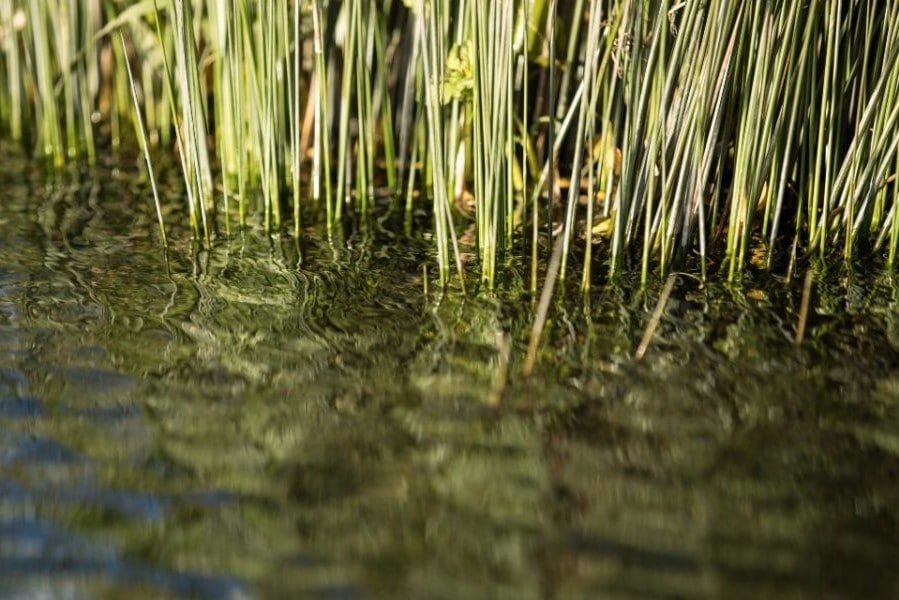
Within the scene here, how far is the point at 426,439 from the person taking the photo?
7.39ft

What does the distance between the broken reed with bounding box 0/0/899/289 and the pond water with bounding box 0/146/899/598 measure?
0.73 feet

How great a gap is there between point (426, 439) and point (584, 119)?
1.04 metres

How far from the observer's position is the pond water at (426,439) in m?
1.84

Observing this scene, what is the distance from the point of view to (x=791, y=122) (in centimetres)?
307

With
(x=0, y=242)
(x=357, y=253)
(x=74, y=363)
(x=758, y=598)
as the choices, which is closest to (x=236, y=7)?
(x=357, y=253)

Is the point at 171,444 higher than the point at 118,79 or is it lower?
lower

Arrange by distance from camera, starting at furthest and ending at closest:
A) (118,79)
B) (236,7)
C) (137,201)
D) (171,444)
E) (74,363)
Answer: (118,79) < (137,201) < (236,7) < (74,363) < (171,444)

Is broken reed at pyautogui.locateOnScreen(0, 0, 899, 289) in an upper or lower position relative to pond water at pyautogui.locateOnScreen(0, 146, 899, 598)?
→ upper

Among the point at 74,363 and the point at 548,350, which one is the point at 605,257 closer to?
the point at 548,350

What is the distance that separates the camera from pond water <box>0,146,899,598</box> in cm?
184

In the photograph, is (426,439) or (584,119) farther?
(584,119)

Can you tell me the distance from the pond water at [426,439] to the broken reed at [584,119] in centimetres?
22

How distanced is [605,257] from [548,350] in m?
0.73

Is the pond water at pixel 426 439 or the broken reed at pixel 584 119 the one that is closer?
the pond water at pixel 426 439
